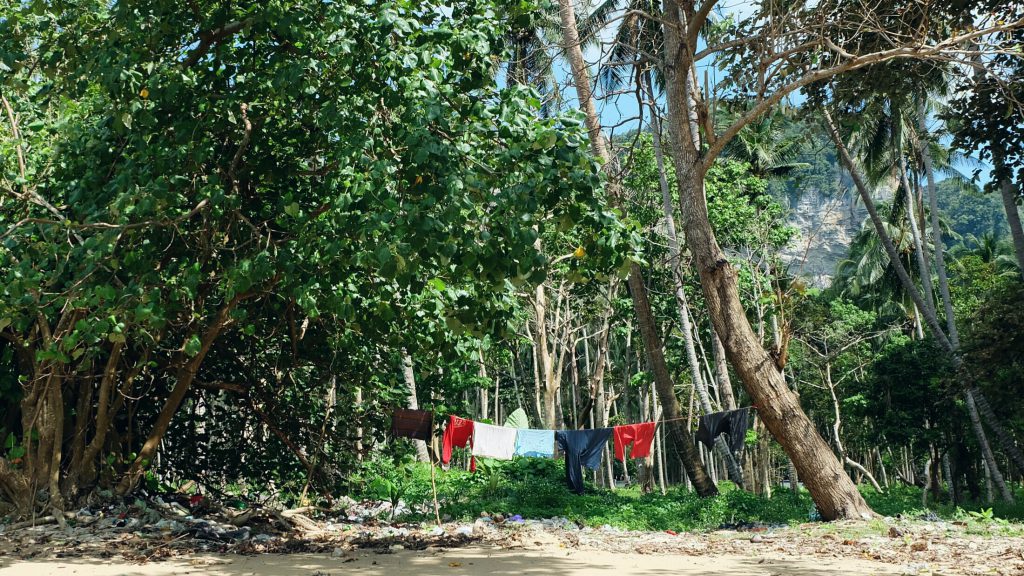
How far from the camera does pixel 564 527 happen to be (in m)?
10.3

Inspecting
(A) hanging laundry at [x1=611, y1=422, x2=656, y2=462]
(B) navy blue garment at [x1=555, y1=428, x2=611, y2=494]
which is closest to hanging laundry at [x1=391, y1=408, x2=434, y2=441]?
(B) navy blue garment at [x1=555, y1=428, x2=611, y2=494]

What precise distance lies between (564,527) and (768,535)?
8.89ft

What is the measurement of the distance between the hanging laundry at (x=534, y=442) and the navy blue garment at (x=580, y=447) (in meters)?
0.19

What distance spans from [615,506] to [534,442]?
1.63 meters

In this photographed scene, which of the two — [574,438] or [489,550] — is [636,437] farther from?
[489,550]

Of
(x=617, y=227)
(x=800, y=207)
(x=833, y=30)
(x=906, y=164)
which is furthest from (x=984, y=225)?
(x=617, y=227)

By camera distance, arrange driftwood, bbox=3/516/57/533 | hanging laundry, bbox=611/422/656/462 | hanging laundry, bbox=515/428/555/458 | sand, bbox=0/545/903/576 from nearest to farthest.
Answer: sand, bbox=0/545/903/576 < driftwood, bbox=3/516/57/533 < hanging laundry, bbox=611/422/656/462 < hanging laundry, bbox=515/428/555/458

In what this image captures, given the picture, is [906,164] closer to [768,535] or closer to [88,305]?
[768,535]

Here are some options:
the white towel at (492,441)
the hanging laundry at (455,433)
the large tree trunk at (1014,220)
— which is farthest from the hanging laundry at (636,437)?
the large tree trunk at (1014,220)

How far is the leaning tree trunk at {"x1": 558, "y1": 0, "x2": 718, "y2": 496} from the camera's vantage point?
11.9m

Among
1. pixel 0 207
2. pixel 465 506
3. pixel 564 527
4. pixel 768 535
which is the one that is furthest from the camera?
pixel 465 506

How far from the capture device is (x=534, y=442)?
42.2 ft

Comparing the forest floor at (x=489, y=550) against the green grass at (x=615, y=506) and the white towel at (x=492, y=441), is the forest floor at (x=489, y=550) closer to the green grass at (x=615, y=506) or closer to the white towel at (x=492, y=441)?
the green grass at (x=615, y=506)

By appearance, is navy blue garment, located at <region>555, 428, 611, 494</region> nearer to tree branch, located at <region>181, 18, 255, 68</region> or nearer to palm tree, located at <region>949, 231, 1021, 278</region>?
tree branch, located at <region>181, 18, 255, 68</region>
